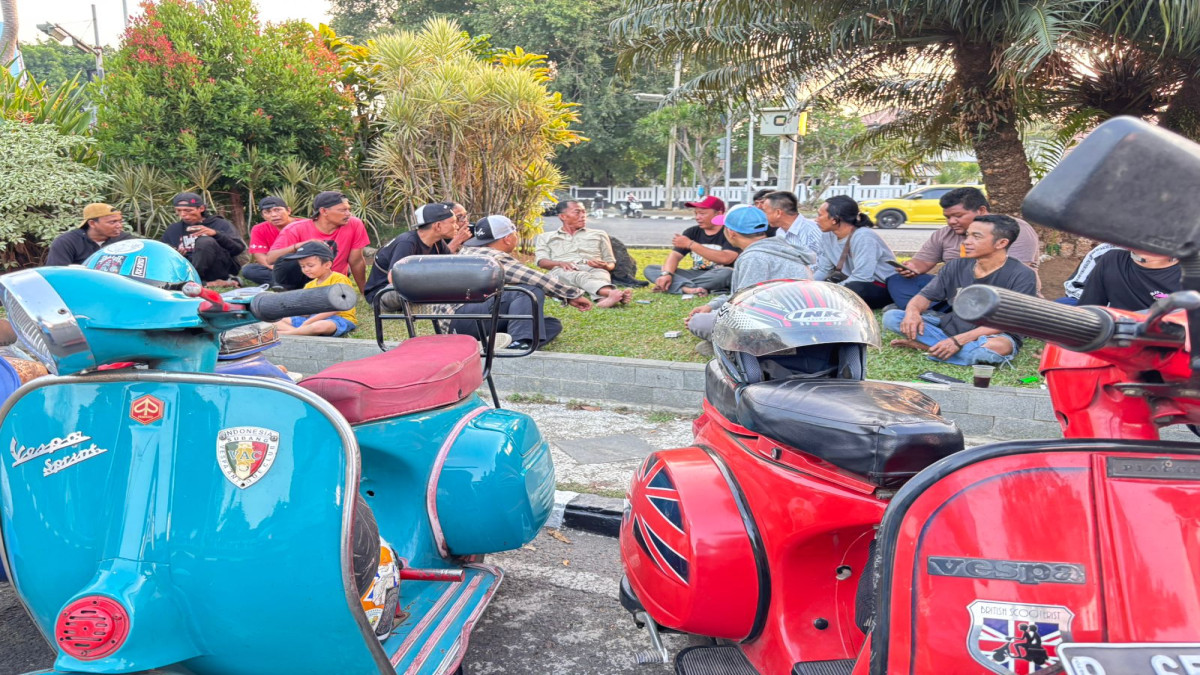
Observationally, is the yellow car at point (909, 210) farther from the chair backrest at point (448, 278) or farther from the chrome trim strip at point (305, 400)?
the chrome trim strip at point (305, 400)

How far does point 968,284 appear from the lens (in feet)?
18.2

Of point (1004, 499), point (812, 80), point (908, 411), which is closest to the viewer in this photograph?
point (1004, 499)

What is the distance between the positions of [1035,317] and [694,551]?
1163mm

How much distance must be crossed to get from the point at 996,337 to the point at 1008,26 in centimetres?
241

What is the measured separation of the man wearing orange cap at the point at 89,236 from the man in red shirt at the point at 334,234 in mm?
1299

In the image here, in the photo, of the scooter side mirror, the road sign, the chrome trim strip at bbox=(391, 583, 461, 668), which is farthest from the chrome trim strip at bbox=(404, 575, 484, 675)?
the road sign

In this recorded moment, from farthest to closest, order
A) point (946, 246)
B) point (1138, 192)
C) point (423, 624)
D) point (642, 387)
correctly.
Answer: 1. point (946, 246)
2. point (642, 387)
3. point (423, 624)
4. point (1138, 192)

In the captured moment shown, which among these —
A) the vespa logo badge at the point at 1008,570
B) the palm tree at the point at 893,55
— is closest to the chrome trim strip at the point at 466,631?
the vespa logo badge at the point at 1008,570

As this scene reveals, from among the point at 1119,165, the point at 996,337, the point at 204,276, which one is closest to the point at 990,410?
the point at 996,337

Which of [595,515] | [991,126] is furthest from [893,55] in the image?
[595,515]

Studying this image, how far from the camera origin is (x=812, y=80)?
838 cm

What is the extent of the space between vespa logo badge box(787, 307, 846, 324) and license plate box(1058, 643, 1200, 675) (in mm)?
1172

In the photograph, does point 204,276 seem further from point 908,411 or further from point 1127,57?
point 1127,57

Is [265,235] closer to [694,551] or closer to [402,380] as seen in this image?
[402,380]
